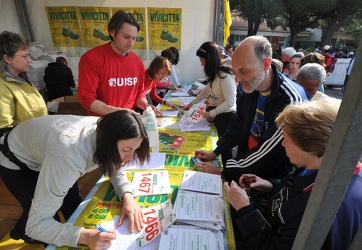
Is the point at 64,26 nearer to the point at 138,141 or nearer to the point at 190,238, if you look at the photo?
the point at 138,141

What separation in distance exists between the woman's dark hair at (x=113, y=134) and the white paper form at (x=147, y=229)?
28cm

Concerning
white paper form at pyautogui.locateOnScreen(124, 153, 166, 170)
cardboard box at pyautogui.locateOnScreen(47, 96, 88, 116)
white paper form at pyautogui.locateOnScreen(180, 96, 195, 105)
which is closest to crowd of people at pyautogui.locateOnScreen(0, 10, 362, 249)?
white paper form at pyautogui.locateOnScreen(124, 153, 166, 170)

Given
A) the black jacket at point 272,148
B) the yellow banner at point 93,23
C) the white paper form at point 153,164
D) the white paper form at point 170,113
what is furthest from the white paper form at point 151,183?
the yellow banner at point 93,23

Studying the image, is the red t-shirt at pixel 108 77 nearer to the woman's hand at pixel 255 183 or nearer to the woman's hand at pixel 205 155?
the woman's hand at pixel 205 155

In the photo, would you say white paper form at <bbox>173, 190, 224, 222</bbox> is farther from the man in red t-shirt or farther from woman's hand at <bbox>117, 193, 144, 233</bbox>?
the man in red t-shirt

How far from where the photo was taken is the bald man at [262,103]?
4.44 feet

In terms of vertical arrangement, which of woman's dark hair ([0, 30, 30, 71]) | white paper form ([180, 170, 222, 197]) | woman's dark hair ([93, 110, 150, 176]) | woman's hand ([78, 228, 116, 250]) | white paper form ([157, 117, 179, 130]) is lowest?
white paper form ([157, 117, 179, 130])

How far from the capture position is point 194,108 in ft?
7.78

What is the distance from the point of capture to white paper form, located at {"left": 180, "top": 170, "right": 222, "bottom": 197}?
131 centimetres

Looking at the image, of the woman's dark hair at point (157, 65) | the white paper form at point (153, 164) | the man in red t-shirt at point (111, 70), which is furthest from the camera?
the woman's dark hair at point (157, 65)

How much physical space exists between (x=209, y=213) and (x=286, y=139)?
1.69 ft

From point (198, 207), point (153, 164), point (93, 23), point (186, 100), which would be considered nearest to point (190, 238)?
point (198, 207)

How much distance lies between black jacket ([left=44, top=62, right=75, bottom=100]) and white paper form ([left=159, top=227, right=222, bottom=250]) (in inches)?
166

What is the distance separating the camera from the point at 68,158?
0.95m
